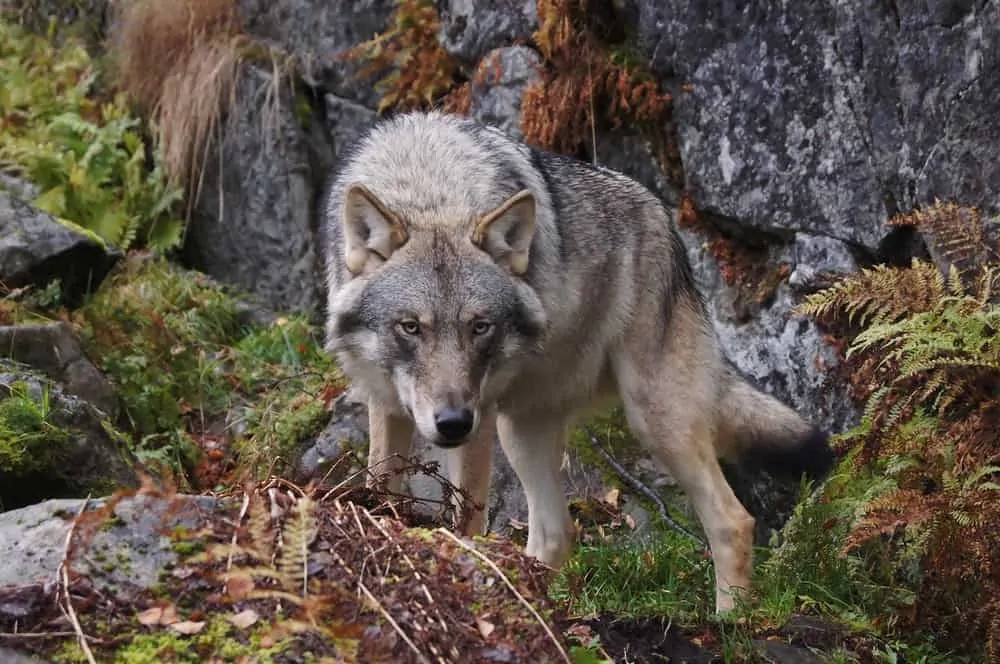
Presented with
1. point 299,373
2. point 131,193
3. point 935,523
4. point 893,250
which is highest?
point 893,250

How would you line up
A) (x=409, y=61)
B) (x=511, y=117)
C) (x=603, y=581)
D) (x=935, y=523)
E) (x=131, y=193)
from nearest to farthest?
(x=935, y=523), (x=603, y=581), (x=511, y=117), (x=409, y=61), (x=131, y=193)

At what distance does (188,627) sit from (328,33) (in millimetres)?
8003

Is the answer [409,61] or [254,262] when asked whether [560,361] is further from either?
[254,262]

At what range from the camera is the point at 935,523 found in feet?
15.5

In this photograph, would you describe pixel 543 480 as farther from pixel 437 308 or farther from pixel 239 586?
pixel 239 586

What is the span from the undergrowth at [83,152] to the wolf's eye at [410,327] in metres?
5.74

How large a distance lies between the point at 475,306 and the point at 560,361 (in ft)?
3.49

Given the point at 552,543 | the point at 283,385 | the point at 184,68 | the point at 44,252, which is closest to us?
the point at 552,543

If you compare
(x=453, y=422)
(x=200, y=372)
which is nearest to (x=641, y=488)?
(x=453, y=422)

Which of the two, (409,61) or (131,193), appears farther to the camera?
(131,193)

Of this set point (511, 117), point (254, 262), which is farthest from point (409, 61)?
point (254, 262)

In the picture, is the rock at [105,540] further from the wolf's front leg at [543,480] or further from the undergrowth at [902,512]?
the wolf's front leg at [543,480]

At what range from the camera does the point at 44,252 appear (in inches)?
323

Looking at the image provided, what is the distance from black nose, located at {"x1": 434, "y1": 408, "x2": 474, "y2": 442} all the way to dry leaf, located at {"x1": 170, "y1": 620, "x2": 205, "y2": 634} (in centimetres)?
182
